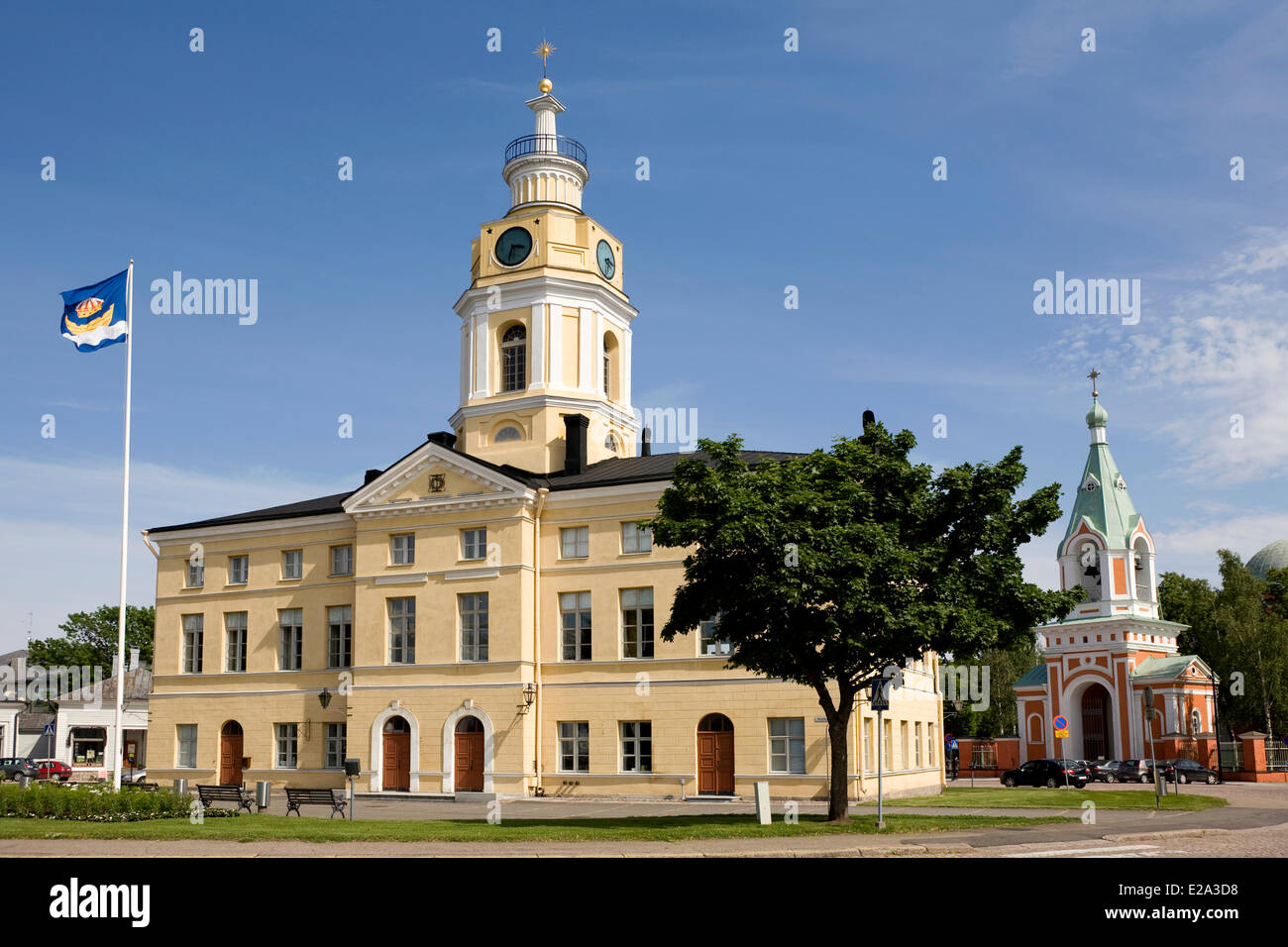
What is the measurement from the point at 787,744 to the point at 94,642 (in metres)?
79.4

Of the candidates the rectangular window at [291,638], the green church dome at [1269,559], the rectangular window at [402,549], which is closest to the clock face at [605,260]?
the rectangular window at [402,549]

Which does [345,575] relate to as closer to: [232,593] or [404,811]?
[232,593]

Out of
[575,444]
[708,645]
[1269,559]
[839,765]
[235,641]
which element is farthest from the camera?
[1269,559]

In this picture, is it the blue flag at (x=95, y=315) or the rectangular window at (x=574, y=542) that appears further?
the rectangular window at (x=574, y=542)

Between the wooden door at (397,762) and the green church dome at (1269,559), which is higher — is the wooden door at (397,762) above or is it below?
below

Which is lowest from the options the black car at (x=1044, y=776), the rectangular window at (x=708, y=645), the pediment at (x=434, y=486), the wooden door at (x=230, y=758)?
the black car at (x=1044, y=776)

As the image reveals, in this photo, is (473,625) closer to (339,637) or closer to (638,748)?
(339,637)

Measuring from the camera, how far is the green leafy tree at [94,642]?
97.0 metres

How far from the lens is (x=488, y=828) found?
2539 centimetres

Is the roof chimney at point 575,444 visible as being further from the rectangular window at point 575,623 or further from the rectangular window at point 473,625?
the rectangular window at point 473,625

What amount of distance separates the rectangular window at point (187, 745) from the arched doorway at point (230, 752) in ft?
4.45

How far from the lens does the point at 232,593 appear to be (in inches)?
1914

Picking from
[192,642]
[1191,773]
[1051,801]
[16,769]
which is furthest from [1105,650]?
[16,769]
